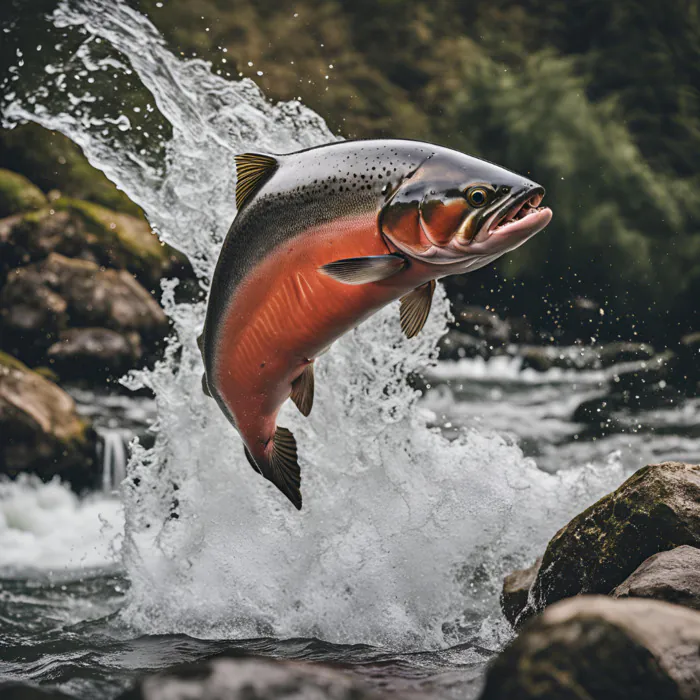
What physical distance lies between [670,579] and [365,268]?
4.82 ft

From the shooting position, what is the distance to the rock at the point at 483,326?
16.6 metres

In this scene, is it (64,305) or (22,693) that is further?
A: (64,305)

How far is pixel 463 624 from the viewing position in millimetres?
4051

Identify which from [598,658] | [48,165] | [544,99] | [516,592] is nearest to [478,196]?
[598,658]

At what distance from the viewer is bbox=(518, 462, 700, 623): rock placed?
3.19 m

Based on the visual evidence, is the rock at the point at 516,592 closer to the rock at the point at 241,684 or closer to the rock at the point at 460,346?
the rock at the point at 241,684

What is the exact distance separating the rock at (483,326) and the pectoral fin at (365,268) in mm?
14342

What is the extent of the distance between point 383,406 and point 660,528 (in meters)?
2.50

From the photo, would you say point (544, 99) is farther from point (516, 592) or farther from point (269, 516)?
point (516, 592)

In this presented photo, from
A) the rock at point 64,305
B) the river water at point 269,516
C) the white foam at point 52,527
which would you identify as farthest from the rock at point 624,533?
the rock at point 64,305

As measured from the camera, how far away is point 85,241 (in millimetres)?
14586

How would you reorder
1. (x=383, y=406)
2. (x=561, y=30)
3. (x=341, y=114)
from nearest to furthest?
(x=383, y=406), (x=341, y=114), (x=561, y=30)

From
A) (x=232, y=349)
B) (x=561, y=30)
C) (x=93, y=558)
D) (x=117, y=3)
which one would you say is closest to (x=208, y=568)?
(x=232, y=349)

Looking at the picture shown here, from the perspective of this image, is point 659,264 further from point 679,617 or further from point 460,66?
point 679,617
